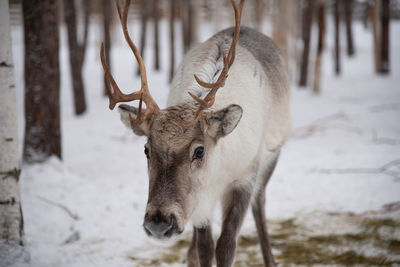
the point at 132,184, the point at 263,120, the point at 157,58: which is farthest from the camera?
the point at 157,58

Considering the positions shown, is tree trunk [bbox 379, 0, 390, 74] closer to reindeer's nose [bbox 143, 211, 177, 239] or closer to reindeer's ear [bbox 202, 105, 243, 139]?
reindeer's ear [bbox 202, 105, 243, 139]

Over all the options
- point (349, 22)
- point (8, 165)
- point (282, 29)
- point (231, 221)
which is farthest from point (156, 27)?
point (231, 221)

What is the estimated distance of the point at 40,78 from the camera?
4.55 metres

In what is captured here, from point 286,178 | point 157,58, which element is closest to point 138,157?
point 286,178

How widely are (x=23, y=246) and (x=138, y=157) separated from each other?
3.17 m

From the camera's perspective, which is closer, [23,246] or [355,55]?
[23,246]

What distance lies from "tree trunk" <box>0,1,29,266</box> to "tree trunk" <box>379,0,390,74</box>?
11.0m

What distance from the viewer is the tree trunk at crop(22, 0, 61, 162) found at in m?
4.45

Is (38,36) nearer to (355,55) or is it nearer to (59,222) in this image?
(59,222)

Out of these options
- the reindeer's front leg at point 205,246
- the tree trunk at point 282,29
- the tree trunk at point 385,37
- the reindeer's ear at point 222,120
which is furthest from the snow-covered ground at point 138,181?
the tree trunk at point 385,37

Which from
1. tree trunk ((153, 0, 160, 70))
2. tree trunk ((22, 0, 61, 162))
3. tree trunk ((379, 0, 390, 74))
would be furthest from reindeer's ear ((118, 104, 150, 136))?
Result: tree trunk ((153, 0, 160, 70))

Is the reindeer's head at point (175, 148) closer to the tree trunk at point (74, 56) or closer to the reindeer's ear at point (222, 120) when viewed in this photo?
the reindeer's ear at point (222, 120)

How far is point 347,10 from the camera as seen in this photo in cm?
1497

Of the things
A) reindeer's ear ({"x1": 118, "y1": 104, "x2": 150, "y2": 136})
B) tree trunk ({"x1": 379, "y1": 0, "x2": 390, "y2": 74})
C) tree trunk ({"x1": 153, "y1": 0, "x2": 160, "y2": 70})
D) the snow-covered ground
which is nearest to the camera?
reindeer's ear ({"x1": 118, "y1": 104, "x2": 150, "y2": 136})
